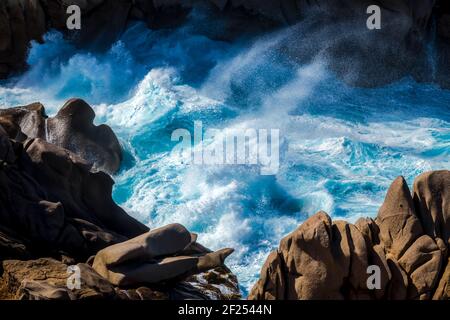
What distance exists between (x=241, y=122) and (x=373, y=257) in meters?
9.27

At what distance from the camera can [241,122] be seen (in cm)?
1805

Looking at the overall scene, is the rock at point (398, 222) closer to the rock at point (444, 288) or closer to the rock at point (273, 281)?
the rock at point (444, 288)

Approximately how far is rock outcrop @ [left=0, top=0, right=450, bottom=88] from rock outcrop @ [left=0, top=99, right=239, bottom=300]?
840cm

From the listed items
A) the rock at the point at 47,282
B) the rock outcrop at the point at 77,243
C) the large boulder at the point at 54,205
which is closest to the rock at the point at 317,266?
the rock outcrop at the point at 77,243

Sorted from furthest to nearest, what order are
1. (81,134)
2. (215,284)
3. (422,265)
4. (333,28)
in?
(333,28), (81,134), (215,284), (422,265)

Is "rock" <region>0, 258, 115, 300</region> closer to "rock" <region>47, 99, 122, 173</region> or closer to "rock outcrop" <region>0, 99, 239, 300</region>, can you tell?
"rock outcrop" <region>0, 99, 239, 300</region>

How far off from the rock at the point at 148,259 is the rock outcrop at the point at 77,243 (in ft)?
0.04

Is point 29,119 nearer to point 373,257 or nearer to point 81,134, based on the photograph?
point 81,134

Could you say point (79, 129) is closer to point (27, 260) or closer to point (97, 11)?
point (27, 260)

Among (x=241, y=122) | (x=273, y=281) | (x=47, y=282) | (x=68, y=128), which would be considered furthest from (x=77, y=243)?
(x=241, y=122)

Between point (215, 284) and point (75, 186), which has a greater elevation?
point (75, 186)

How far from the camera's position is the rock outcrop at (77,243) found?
9.45 m
